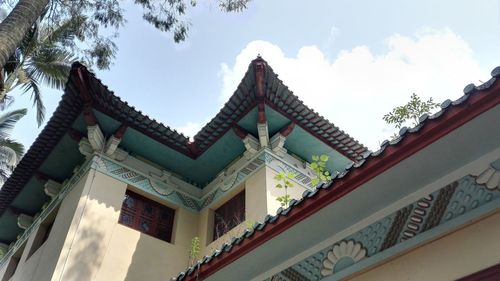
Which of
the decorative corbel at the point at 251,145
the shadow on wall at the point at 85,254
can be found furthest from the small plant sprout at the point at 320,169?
the shadow on wall at the point at 85,254

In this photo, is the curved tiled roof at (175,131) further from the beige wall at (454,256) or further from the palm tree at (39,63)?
the beige wall at (454,256)

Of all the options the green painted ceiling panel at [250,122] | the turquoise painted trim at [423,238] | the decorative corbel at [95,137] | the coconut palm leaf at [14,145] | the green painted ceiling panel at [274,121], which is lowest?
the turquoise painted trim at [423,238]

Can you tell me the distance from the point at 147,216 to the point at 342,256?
5321mm

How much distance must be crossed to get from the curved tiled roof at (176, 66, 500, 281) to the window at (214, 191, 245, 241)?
3.29 metres

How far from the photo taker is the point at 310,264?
403 centimetres

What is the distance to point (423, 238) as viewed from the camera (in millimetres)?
3309

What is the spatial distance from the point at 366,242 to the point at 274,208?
3.54 metres

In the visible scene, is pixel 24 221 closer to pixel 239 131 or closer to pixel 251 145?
pixel 239 131

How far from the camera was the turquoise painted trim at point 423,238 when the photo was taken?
3025mm

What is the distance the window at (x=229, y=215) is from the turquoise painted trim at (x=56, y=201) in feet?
8.39

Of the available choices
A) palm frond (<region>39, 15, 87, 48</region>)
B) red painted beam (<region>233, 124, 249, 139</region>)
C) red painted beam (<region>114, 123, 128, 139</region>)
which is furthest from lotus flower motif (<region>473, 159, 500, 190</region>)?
palm frond (<region>39, 15, 87, 48</region>)

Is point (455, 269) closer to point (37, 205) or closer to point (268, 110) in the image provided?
point (268, 110)

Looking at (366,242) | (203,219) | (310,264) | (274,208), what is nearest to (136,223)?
(203,219)

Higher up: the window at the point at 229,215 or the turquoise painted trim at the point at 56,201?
the turquoise painted trim at the point at 56,201
